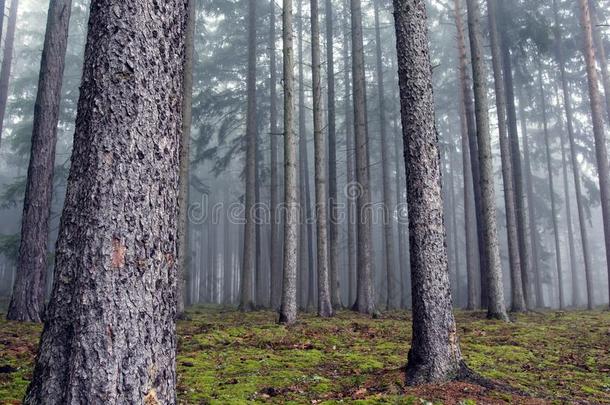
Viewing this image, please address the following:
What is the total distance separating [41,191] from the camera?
10641 mm

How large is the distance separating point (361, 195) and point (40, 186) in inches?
384

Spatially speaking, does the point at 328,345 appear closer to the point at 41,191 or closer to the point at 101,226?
the point at 101,226

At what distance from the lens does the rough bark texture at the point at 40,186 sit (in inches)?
409

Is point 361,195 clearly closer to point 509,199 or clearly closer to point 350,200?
point 509,199

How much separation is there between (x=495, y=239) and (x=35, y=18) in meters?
40.9

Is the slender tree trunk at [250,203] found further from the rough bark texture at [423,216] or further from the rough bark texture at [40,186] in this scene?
the rough bark texture at [423,216]

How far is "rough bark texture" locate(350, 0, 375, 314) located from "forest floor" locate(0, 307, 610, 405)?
3652mm

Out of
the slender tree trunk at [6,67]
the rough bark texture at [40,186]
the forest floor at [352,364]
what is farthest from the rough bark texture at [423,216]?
the slender tree trunk at [6,67]

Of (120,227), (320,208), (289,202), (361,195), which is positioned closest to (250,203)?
(320,208)

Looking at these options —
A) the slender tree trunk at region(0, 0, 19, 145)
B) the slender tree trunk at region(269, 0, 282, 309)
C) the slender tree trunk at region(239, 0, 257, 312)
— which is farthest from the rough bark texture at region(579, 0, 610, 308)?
the slender tree trunk at region(0, 0, 19, 145)

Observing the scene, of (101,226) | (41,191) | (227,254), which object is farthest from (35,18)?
(101,226)

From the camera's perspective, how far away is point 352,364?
21.6 ft

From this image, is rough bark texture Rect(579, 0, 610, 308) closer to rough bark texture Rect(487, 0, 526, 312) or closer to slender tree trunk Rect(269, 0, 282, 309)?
rough bark texture Rect(487, 0, 526, 312)

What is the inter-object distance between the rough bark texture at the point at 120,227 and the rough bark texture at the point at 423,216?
3.24m
